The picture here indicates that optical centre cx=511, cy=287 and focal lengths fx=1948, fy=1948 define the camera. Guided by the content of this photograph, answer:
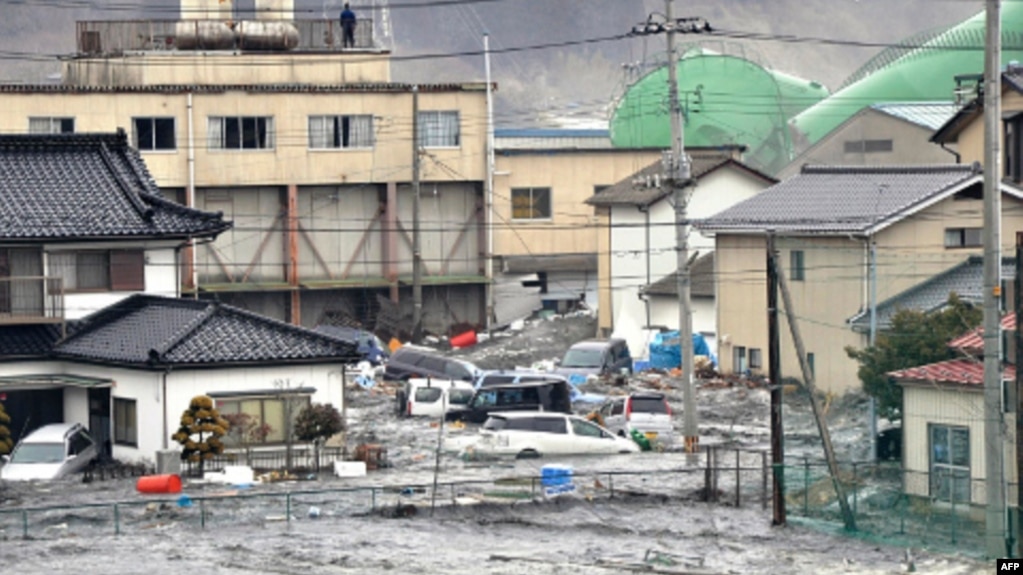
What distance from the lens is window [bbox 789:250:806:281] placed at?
45719mm

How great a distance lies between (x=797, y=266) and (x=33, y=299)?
17639 mm

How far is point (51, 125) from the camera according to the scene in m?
60.1

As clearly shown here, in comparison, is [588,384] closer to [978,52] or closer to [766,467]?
[766,467]

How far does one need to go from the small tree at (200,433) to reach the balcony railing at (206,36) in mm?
32151

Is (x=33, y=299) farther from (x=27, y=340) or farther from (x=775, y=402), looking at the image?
(x=775, y=402)

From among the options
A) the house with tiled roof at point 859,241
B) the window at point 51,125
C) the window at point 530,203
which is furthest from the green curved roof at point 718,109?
the house with tiled roof at point 859,241

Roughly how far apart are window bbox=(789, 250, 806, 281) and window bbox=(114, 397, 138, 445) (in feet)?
54.8

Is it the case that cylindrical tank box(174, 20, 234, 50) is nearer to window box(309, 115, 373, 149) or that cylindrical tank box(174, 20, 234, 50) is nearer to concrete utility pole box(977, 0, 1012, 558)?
window box(309, 115, 373, 149)

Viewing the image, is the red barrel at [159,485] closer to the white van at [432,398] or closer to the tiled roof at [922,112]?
the white van at [432,398]

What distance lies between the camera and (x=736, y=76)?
81.8 metres

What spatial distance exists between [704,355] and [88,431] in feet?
65.2

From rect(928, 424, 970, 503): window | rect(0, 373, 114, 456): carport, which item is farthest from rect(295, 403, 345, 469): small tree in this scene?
rect(928, 424, 970, 503): window

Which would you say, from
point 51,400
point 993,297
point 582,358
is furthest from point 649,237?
point 993,297

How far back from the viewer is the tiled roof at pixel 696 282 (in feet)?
177
